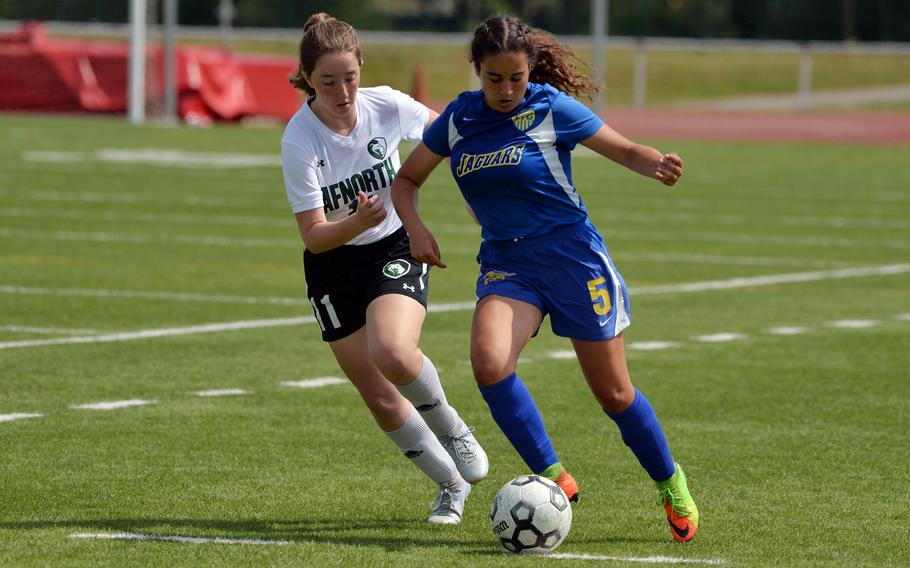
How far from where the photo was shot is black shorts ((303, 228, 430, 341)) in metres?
6.96

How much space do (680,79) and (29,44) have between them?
27.9 metres

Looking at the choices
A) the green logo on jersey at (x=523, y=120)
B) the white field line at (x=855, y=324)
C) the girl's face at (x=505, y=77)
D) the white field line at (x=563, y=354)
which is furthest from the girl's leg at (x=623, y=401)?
the white field line at (x=855, y=324)

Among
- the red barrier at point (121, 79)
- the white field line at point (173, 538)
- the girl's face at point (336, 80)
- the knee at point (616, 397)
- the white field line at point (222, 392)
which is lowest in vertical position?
the red barrier at point (121, 79)

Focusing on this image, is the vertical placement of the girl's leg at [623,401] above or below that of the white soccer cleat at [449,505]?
above

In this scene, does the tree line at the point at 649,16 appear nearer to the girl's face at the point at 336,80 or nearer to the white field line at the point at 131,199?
the white field line at the point at 131,199

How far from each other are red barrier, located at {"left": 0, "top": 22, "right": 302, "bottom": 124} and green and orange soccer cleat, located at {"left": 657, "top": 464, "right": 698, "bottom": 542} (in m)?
38.7

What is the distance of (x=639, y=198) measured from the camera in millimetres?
25125

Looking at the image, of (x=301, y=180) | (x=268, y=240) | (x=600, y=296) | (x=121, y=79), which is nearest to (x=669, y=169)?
(x=600, y=296)

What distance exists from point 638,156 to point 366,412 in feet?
11.2

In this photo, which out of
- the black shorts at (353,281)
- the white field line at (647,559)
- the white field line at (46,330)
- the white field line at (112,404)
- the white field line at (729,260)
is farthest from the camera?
the white field line at (729,260)

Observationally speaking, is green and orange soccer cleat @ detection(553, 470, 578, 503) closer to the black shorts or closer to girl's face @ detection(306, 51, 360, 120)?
the black shorts

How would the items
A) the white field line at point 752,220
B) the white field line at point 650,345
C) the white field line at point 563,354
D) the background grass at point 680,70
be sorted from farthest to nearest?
the background grass at point 680,70 < the white field line at point 752,220 < the white field line at point 650,345 < the white field line at point 563,354

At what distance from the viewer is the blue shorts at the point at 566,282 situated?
21.4 feet

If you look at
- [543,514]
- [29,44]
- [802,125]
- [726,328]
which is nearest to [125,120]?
[29,44]
